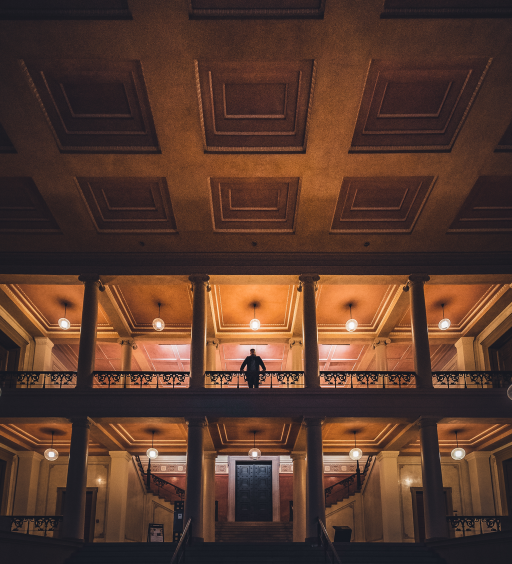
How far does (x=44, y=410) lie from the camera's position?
569 inches

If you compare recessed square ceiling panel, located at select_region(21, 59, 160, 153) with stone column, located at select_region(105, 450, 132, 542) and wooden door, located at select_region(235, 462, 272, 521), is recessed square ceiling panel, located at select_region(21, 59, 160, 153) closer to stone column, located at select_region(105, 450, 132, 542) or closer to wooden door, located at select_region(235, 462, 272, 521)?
stone column, located at select_region(105, 450, 132, 542)

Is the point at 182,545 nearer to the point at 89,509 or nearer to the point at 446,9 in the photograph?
the point at 89,509

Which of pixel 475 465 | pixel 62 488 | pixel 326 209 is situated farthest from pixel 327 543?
pixel 62 488

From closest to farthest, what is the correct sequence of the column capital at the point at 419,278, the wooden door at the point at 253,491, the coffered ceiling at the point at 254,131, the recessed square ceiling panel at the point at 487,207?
the coffered ceiling at the point at 254,131 → the recessed square ceiling panel at the point at 487,207 → the column capital at the point at 419,278 → the wooden door at the point at 253,491

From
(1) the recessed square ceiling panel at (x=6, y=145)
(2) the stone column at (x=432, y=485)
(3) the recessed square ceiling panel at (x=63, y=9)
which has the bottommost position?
(2) the stone column at (x=432, y=485)

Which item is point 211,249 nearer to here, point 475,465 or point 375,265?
point 375,265

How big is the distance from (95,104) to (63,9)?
2.12 m

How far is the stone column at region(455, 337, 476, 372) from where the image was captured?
763 inches

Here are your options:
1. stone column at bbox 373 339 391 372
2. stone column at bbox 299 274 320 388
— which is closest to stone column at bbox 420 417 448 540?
stone column at bbox 299 274 320 388

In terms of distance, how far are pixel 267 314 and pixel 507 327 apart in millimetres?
7138

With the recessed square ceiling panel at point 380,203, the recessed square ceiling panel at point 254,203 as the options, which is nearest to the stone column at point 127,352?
the recessed square ceiling panel at point 254,203

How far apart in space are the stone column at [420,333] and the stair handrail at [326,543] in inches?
168

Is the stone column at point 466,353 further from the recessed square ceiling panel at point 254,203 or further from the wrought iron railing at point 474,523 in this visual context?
the recessed square ceiling panel at point 254,203

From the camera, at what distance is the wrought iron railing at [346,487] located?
22.1m
